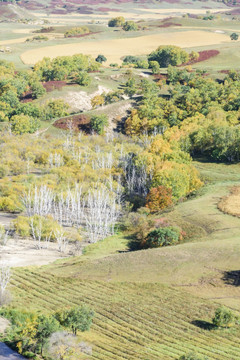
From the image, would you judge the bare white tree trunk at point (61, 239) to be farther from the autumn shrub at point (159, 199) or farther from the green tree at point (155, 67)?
the green tree at point (155, 67)

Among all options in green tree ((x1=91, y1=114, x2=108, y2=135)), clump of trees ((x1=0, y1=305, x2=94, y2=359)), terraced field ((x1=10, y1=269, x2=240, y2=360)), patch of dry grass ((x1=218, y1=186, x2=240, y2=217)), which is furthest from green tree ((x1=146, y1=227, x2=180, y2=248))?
green tree ((x1=91, y1=114, x2=108, y2=135))

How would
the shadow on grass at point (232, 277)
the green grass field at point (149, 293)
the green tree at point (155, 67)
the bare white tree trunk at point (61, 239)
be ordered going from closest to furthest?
the green grass field at point (149, 293) < the shadow on grass at point (232, 277) < the bare white tree trunk at point (61, 239) < the green tree at point (155, 67)

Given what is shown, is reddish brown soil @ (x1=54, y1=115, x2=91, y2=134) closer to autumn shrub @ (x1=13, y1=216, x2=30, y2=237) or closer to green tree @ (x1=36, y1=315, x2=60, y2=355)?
autumn shrub @ (x1=13, y1=216, x2=30, y2=237)

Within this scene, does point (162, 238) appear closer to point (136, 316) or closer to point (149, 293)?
point (149, 293)

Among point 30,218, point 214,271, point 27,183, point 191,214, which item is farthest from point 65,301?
point 27,183

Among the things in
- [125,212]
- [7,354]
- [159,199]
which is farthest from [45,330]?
[159,199]

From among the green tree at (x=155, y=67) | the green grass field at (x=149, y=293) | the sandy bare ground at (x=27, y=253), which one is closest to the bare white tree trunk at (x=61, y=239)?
the sandy bare ground at (x=27, y=253)
